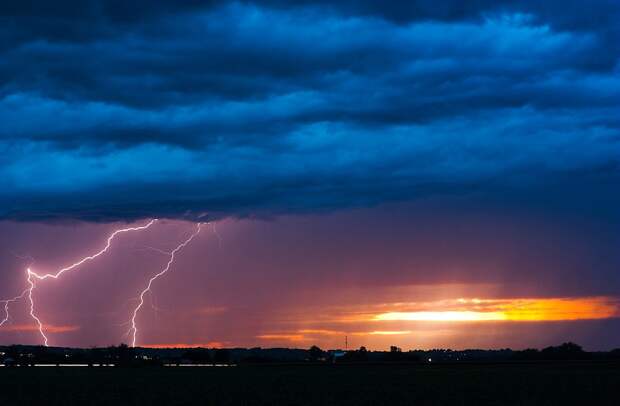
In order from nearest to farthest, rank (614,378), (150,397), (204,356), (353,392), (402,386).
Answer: (150,397), (353,392), (402,386), (614,378), (204,356)

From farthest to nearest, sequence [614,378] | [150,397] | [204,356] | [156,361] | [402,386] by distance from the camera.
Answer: [204,356]
[156,361]
[614,378]
[402,386]
[150,397]

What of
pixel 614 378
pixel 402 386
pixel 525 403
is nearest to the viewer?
pixel 525 403

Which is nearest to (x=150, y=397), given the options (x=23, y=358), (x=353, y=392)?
(x=353, y=392)

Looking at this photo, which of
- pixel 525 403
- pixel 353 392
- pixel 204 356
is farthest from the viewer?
pixel 204 356

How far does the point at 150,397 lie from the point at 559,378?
36.0 m

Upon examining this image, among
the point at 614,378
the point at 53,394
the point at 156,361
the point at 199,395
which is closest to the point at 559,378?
the point at 614,378

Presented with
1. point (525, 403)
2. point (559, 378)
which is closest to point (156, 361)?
point (559, 378)

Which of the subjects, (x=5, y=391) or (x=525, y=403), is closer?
(x=525, y=403)

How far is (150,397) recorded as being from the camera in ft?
179

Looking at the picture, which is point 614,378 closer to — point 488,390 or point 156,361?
point 488,390

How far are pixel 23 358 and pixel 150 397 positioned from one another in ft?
379

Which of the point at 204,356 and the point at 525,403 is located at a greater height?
the point at 204,356

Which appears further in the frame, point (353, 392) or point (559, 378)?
point (559, 378)

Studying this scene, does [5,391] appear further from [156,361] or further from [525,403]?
[156,361]
